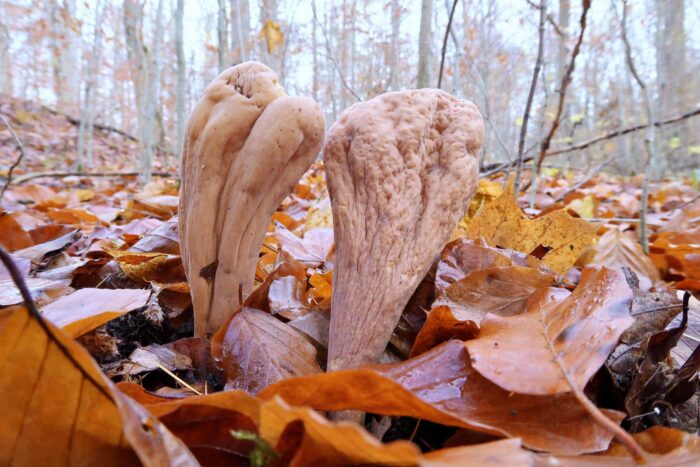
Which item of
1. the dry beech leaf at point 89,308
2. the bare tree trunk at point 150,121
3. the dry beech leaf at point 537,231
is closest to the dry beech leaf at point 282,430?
the dry beech leaf at point 89,308

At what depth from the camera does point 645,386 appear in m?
0.92

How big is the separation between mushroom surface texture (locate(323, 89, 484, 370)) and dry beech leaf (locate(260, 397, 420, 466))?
13.2 inches

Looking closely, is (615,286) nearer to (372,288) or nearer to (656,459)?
(656,459)

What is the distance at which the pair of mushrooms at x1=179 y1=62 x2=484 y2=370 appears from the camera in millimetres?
992

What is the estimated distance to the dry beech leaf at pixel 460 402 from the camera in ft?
2.31

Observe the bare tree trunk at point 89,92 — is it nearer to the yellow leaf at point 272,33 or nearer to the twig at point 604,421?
the yellow leaf at point 272,33

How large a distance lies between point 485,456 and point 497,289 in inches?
23.8

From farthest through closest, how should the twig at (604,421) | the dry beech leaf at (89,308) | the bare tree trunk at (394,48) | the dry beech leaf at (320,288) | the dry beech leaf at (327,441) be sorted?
the bare tree trunk at (394,48)
the dry beech leaf at (320,288)
the dry beech leaf at (89,308)
the twig at (604,421)
the dry beech leaf at (327,441)

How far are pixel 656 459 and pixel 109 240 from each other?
2.33 metres

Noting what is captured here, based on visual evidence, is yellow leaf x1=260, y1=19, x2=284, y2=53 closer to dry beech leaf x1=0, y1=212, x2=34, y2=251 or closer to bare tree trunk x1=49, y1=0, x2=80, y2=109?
dry beech leaf x1=0, y1=212, x2=34, y2=251

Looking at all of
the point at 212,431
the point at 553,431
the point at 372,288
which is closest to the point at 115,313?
the point at 212,431

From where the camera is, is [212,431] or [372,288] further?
[372,288]

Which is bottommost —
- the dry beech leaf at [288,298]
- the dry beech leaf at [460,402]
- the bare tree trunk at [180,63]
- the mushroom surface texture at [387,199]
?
the dry beech leaf at [288,298]

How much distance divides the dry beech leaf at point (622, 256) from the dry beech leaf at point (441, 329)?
1244 mm
